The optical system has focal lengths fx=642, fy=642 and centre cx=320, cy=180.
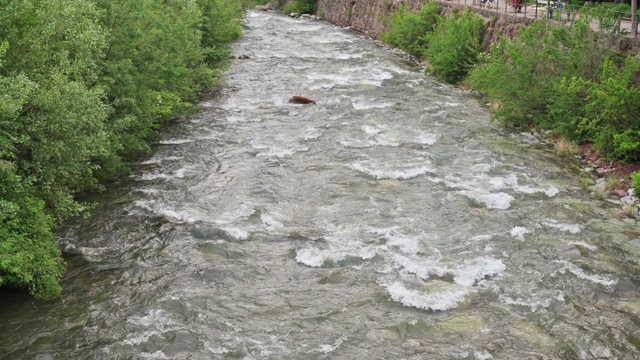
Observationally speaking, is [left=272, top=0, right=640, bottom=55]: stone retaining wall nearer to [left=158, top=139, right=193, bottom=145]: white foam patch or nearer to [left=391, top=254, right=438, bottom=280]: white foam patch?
[left=391, top=254, right=438, bottom=280]: white foam patch

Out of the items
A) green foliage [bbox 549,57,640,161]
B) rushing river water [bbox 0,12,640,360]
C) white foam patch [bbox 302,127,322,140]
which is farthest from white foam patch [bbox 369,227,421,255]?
white foam patch [bbox 302,127,322,140]

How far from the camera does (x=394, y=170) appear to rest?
779 inches

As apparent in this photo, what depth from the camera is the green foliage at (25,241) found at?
11.3m

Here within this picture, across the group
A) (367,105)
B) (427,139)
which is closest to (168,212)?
(427,139)

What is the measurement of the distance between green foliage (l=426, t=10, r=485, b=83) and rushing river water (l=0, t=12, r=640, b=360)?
8771 mm

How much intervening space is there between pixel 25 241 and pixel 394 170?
11.1 m

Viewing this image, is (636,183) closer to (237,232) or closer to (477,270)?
(477,270)

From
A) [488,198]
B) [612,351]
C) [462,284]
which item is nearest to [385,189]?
[488,198]

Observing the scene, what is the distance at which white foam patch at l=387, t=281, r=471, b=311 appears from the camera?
12477 millimetres

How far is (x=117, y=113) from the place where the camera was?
1916 centimetres

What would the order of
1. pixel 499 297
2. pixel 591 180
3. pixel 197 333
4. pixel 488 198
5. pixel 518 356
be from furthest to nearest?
1. pixel 591 180
2. pixel 488 198
3. pixel 499 297
4. pixel 197 333
5. pixel 518 356

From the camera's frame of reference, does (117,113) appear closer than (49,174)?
No

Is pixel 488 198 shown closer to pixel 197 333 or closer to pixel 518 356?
pixel 518 356

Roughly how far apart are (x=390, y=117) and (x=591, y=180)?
900cm
